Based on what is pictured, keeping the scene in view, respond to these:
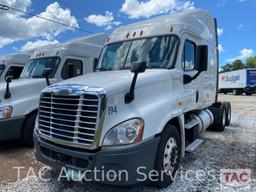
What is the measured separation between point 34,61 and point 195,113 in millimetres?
5171

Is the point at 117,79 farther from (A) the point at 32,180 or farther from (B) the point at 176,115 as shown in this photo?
(A) the point at 32,180

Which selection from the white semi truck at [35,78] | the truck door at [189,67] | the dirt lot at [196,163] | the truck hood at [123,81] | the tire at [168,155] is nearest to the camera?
the truck hood at [123,81]

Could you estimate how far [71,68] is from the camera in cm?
826

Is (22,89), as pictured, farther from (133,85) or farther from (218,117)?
(218,117)

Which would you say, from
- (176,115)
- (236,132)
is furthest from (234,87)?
(176,115)

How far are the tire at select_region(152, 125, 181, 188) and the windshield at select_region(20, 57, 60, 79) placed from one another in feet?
15.6

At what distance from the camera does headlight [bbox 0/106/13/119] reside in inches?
254

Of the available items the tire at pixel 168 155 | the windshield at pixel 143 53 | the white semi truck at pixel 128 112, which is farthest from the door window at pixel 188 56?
the tire at pixel 168 155

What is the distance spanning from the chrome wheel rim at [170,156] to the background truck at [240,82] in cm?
3528

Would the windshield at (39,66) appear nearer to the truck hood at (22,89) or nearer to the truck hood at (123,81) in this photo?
the truck hood at (22,89)

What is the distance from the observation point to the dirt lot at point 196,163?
4.52m

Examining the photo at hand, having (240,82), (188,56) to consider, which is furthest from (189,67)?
(240,82)

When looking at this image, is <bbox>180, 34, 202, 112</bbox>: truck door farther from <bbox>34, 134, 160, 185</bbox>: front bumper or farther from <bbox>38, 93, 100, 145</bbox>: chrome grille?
<bbox>38, 93, 100, 145</bbox>: chrome grille

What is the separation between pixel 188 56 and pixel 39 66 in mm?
4826
